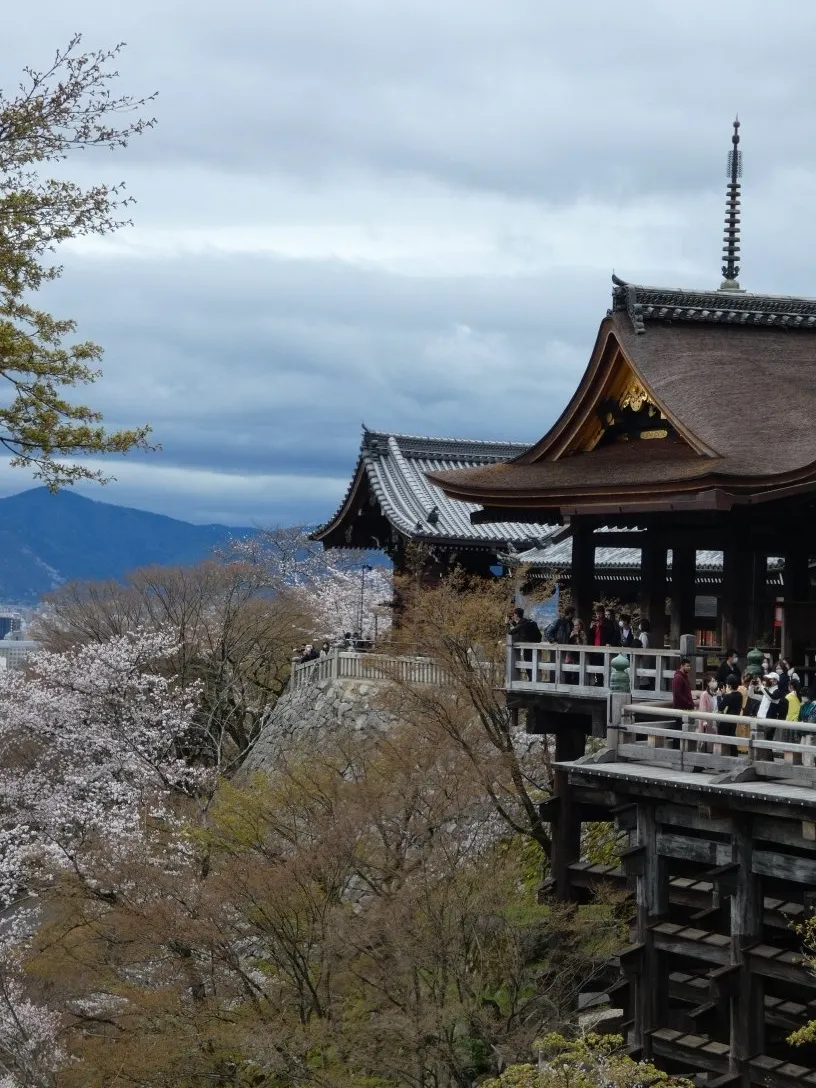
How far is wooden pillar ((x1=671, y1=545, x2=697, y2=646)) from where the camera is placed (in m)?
24.8

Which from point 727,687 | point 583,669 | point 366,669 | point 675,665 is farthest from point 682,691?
point 366,669

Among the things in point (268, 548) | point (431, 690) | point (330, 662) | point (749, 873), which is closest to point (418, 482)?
point (330, 662)

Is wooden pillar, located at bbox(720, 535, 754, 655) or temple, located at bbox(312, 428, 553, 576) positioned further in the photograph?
temple, located at bbox(312, 428, 553, 576)

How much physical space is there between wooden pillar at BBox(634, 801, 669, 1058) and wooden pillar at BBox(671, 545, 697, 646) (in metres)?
4.84

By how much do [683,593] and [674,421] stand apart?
2756mm

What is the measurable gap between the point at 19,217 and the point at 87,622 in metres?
38.1

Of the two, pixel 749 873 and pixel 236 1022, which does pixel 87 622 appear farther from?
pixel 749 873

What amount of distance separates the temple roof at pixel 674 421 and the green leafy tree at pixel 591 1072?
24.6 ft

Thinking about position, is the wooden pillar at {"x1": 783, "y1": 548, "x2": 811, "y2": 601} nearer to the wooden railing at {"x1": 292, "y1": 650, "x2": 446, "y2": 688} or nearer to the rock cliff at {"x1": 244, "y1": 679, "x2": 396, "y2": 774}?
the wooden railing at {"x1": 292, "y1": 650, "x2": 446, "y2": 688}

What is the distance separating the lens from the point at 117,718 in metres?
43.2

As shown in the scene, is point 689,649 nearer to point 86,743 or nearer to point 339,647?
point 339,647

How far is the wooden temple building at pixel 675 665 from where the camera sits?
1869cm

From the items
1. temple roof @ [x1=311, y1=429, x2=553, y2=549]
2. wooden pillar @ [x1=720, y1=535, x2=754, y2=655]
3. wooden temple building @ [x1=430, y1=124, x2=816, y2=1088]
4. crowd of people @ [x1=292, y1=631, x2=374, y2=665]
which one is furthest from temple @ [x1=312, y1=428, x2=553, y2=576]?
wooden pillar @ [x1=720, y1=535, x2=754, y2=655]

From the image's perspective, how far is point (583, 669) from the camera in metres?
23.0
